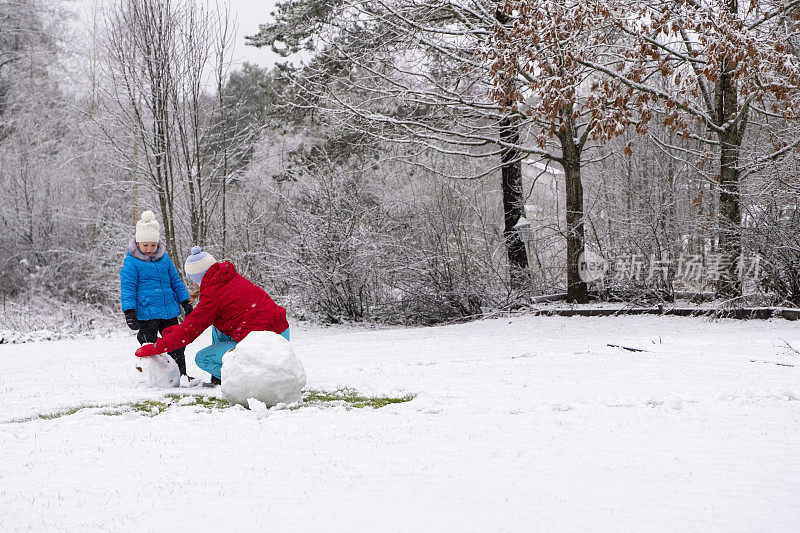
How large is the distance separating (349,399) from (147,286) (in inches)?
92.2

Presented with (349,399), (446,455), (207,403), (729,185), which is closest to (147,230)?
(207,403)

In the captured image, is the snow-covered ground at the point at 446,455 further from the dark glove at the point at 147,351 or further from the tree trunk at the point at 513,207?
the tree trunk at the point at 513,207

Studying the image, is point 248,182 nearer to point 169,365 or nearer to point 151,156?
point 151,156

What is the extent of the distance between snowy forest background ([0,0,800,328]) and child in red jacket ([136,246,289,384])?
6175 millimetres

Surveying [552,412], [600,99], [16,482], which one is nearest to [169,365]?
[16,482]

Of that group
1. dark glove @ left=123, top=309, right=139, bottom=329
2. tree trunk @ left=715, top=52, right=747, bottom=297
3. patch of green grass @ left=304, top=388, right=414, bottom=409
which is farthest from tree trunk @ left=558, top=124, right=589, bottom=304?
dark glove @ left=123, top=309, right=139, bottom=329

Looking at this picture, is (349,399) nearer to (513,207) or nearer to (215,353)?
(215,353)

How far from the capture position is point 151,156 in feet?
42.6

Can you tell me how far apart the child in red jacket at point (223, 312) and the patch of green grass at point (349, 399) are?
667 mm

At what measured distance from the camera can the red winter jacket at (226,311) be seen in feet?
18.5

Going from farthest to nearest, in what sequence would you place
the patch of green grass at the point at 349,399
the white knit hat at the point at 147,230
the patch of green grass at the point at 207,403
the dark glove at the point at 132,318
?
the white knit hat at the point at 147,230, the dark glove at the point at 132,318, the patch of green grass at the point at 349,399, the patch of green grass at the point at 207,403

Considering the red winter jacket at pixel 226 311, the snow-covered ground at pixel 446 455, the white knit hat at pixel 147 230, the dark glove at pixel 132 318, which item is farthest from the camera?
the white knit hat at pixel 147 230

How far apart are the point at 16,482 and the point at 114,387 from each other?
320 cm

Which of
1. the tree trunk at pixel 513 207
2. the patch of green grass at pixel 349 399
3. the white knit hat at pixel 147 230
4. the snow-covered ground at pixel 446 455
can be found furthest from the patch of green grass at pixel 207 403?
the tree trunk at pixel 513 207
